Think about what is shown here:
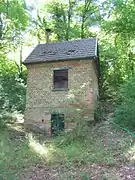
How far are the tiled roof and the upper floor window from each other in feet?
3.07

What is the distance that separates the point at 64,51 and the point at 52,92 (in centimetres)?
327

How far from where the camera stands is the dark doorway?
1997 cm

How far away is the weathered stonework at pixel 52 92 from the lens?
19766 millimetres

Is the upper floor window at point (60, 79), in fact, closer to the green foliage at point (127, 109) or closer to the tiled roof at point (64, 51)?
the tiled roof at point (64, 51)

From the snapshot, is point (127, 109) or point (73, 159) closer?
point (73, 159)

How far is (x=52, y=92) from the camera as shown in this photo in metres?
20.7

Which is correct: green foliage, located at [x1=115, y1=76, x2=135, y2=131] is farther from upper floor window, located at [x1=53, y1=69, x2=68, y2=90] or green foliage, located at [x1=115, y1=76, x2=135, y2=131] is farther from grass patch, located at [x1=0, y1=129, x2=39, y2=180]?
grass patch, located at [x1=0, y1=129, x2=39, y2=180]

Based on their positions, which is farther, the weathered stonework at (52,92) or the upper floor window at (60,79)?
the upper floor window at (60,79)

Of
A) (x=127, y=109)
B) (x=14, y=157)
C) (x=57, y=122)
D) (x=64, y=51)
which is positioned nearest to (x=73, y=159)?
(x=14, y=157)

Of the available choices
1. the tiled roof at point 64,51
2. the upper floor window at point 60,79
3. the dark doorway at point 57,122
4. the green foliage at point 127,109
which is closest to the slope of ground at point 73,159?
the green foliage at point 127,109

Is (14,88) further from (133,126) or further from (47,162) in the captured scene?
(47,162)

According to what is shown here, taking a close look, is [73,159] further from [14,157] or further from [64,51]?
[64,51]

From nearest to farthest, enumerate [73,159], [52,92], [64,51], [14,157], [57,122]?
[73,159] → [14,157] → [57,122] → [52,92] → [64,51]

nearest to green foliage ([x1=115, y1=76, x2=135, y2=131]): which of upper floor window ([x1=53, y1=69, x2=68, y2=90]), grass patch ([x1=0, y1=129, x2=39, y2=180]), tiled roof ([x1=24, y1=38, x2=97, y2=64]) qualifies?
tiled roof ([x1=24, y1=38, x2=97, y2=64])
